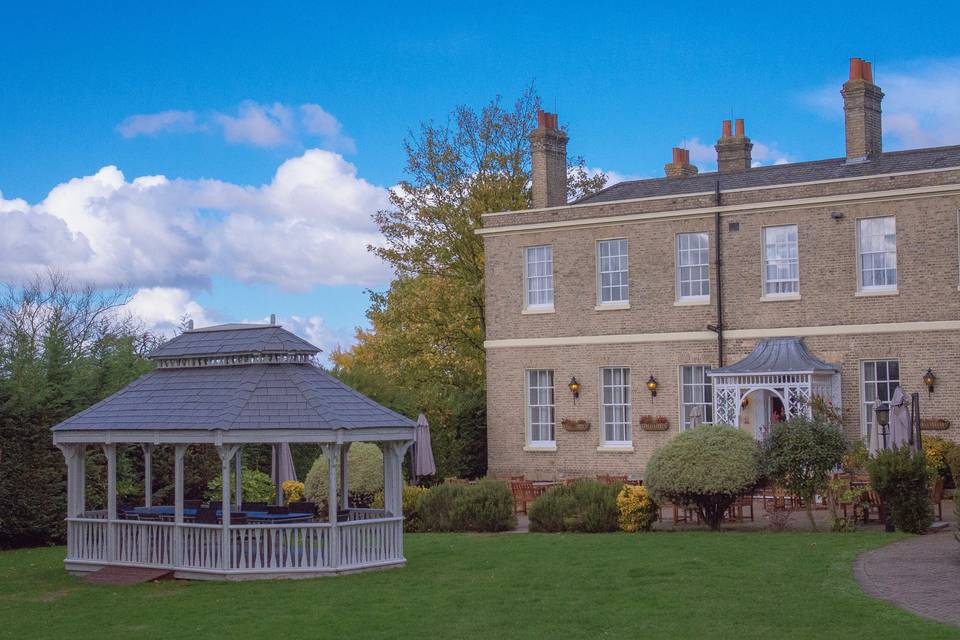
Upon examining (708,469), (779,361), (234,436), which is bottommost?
(708,469)

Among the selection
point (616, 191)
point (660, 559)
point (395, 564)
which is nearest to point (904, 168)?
point (616, 191)

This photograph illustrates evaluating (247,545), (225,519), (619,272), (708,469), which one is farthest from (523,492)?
(225,519)

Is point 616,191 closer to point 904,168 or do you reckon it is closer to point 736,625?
point 904,168

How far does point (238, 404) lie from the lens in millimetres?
19188

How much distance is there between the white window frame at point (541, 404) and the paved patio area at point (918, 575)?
1380cm

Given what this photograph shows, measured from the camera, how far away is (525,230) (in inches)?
1331

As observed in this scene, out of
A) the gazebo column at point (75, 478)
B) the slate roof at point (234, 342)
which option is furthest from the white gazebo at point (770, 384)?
the gazebo column at point (75, 478)

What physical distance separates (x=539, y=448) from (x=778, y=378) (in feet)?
23.3

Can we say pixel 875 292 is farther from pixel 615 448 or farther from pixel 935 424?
pixel 615 448

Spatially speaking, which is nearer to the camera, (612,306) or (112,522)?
(112,522)

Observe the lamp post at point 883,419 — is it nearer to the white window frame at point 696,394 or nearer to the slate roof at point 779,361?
the slate roof at point 779,361

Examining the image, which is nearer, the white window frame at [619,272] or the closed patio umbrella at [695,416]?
the closed patio umbrella at [695,416]

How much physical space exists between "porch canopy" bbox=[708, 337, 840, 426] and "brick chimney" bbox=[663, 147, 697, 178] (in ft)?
31.5

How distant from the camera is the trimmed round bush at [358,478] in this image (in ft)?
91.3
